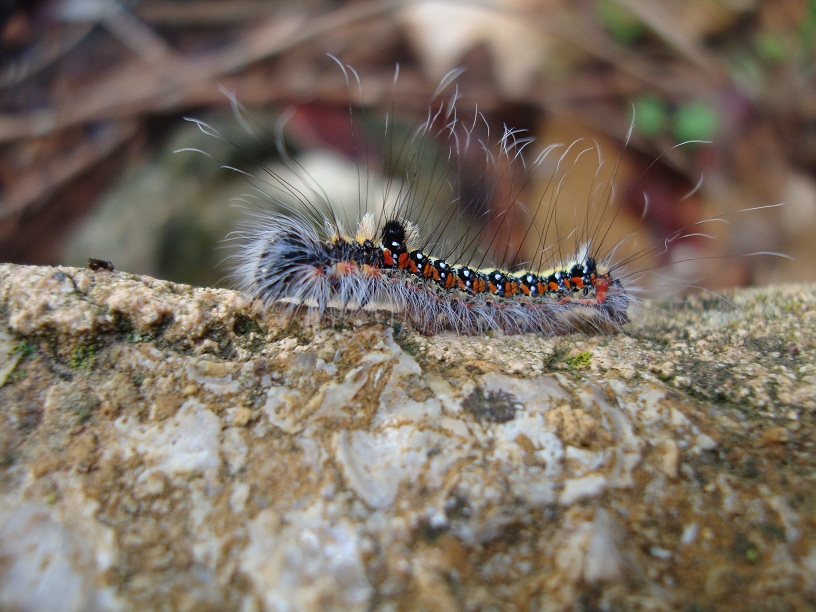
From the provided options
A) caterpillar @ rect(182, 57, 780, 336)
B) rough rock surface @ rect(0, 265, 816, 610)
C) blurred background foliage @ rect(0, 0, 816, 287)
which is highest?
blurred background foliage @ rect(0, 0, 816, 287)

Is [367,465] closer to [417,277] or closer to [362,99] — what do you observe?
[417,277]

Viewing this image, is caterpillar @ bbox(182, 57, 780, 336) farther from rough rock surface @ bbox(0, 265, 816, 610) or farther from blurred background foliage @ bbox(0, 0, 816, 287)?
blurred background foliage @ bbox(0, 0, 816, 287)

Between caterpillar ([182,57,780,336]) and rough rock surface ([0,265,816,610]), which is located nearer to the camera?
rough rock surface ([0,265,816,610])

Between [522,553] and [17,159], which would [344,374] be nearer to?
[522,553]

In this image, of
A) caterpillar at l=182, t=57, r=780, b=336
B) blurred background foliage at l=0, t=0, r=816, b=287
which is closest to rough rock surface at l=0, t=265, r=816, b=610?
caterpillar at l=182, t=57, r=780, b=336

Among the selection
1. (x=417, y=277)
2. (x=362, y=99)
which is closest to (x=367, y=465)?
(x=417, y=277)
